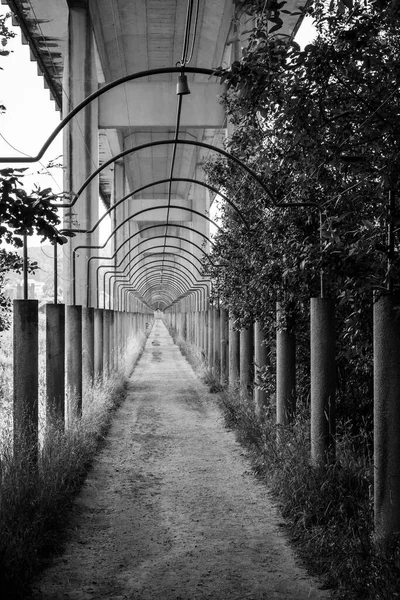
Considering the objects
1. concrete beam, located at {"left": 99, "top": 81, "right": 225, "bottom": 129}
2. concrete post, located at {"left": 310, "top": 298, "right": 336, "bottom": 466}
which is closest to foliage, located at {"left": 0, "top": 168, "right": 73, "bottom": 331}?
concrete post, located at {"left": 310, "top": 298, "right": 336, "bottom": 466}

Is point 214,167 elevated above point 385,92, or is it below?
above

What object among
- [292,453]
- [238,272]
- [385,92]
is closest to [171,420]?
[238,272]

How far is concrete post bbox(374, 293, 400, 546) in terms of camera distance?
4.71m

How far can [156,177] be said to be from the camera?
131 feet

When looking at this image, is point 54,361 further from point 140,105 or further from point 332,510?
point 140,105

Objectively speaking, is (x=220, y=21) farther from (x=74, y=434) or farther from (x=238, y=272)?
(x=74, y=434)

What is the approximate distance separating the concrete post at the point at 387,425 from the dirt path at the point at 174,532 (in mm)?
671

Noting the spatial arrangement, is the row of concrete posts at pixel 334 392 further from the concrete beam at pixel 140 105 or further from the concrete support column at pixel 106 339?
the concrete beam at pixel 140 105

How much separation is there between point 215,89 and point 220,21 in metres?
2.08

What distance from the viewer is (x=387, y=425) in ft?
15.7

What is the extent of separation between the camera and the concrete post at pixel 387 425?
4711 millimetres

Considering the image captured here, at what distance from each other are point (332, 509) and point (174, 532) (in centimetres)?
134

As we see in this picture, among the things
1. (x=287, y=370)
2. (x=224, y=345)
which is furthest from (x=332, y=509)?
(x=224, y=345)

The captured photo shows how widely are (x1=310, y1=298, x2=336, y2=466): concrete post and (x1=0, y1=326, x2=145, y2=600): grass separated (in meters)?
2.42
